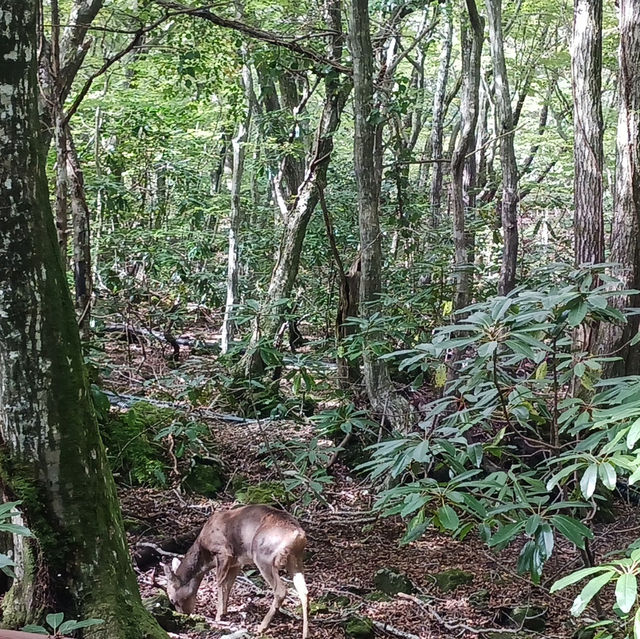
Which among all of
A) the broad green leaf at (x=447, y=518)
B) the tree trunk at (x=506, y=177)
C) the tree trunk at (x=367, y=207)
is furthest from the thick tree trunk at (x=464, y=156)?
the broad green leaf at (x=447, y=518)

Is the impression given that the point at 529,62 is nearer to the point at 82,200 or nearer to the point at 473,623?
the point at 82,200

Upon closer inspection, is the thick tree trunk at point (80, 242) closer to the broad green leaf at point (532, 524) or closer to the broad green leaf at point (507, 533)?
the broad green leaf at point (507, 533)

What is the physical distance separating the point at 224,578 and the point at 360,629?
101cm

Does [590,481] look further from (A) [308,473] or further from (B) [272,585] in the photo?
(A) [308,473]

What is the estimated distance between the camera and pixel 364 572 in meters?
5.40

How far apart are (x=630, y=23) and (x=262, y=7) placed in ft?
20.8

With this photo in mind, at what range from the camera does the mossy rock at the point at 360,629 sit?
13.8 feet

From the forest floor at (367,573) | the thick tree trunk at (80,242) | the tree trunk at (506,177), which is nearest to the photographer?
the forest floor at (367,573)

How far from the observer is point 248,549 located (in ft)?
15.1

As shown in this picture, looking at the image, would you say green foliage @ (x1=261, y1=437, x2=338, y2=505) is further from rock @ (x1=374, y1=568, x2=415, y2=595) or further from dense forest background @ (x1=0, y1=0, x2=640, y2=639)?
rock @ (x1=374, y1=568, x2=415, y2=595)

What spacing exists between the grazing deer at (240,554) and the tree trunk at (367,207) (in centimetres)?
225

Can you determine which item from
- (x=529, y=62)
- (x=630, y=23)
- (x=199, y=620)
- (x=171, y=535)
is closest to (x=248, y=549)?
(x=199, y=620)

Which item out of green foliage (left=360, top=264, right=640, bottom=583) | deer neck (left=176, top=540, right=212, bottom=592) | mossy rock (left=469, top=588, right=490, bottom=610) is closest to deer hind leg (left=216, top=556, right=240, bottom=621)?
deer neck (left=176, top=540, right=212, bottom=592)

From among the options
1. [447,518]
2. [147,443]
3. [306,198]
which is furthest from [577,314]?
[306,198]
